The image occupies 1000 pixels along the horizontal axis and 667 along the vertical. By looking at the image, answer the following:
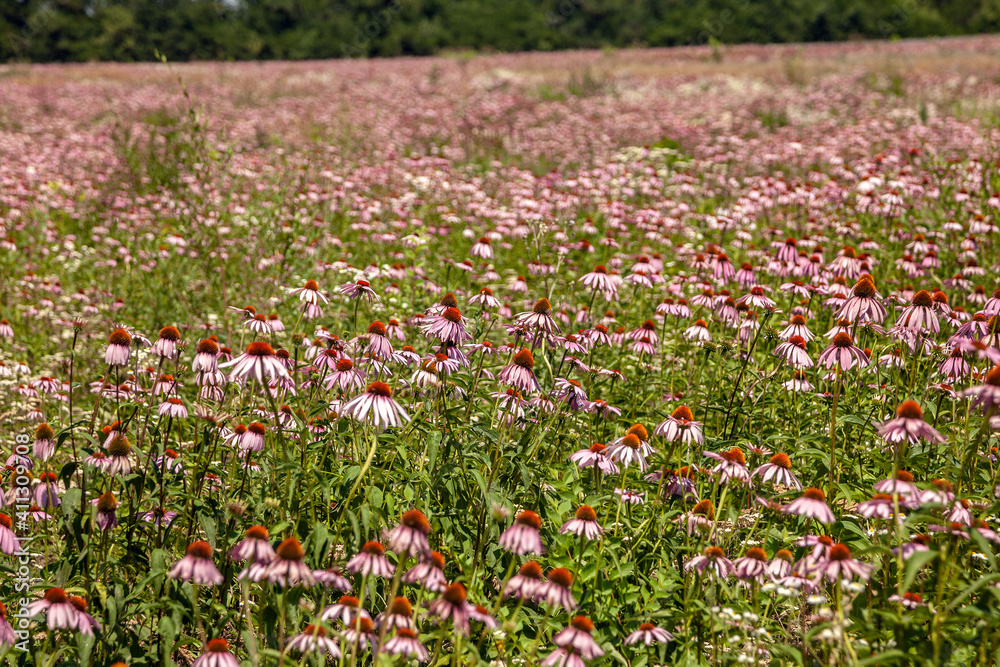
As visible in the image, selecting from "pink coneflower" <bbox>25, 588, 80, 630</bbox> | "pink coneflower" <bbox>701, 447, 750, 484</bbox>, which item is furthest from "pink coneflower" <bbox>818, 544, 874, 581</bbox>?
"pink coneflower" <bbox>25, 588, 80, 630</bbox>

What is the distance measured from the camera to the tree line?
136ft

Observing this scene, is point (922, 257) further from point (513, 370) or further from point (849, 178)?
point (513, 370)

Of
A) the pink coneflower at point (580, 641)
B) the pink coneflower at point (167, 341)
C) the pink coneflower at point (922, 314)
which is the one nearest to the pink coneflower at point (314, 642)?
the pink coneflower at point (580, 641)

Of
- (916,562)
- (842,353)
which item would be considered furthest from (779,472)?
(916,562)

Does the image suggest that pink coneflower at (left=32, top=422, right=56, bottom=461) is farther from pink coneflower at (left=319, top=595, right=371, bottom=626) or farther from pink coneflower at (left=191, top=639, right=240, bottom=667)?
pink coneflower at (left=319, top=595, right=371, bottom=626)

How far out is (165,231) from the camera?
698 cm

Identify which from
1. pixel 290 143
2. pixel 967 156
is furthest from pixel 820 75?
pixel 290 143

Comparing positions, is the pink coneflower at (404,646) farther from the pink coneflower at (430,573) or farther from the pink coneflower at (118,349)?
the pink coneflower at (118,349)

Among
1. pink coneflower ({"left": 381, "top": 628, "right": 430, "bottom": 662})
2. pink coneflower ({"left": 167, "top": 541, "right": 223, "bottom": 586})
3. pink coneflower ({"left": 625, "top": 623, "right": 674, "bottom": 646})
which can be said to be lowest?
pink coneflower ({"left": 625, "top": 623, "right": 674, "bottom": 646})

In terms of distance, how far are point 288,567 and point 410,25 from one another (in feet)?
164

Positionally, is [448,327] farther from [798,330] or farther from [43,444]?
[798,330]

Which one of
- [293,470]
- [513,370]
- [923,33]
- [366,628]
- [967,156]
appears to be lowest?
[366,628]

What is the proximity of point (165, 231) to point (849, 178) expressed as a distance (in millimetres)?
7527

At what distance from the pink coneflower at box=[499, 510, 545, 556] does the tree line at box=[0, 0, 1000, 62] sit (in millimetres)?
42772
